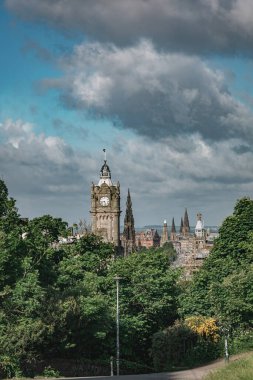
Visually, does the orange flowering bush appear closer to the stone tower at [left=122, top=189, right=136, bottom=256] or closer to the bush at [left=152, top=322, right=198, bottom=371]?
the bush at [left=152, top=322, right=198, bottom=371]

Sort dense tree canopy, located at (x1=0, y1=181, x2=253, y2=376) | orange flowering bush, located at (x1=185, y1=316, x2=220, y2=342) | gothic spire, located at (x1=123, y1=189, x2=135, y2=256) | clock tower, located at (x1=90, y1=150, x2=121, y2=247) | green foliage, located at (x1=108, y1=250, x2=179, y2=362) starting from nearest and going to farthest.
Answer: dense tree canopy, located at (x1=0, y1=181, x2=253, y2=376) → orange flowering bush, located at (x1=185, y1=316, x2=220, y2=342) → green foliage, located at (x1=108, y1=250, x2=179, y2=362) → clock tower, located at (x1=90, y1=150, x2=121, y2=247) → gothic spire, located at (x1=123, y1=189, x2=135, y2=256)

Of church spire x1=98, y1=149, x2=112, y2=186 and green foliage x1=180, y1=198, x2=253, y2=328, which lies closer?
green foliage x1=180, y1=198, x2=253, y2=328

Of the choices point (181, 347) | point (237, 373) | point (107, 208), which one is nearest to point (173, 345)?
point (181, 347)

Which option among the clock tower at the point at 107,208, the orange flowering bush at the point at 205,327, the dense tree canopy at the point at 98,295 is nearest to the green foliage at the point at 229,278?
the dense tree canopy at the point at 98,295

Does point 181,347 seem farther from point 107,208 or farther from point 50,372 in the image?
point 107,208

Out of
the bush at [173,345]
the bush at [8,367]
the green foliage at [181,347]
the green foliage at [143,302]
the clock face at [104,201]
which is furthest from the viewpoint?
the clock face at [104,201]

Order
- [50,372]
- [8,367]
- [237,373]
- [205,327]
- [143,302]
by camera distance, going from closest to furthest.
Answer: [237,373], [8,367], [50,372], [205,327], [143,302]

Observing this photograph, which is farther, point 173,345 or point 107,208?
point 107,208

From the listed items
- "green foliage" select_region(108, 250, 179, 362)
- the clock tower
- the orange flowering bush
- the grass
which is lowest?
the grass

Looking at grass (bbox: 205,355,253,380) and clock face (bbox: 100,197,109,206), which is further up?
clock face (bbox: 100,197,109,206)

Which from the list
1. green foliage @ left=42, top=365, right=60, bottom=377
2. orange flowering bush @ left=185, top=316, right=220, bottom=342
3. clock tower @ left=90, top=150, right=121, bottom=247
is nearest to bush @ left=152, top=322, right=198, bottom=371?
orange flowering bush @ left=185, top=316, right=220, bottom=342

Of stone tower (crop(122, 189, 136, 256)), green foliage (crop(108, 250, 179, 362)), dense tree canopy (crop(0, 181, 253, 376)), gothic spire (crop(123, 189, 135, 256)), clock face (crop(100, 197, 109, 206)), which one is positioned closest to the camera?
dense tree canopy (crop(0, 181, 253, 376))

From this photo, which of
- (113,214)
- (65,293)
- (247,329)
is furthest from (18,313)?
(113,214)

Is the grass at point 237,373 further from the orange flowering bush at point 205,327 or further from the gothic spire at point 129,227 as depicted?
the gothic spire at point 129,227
